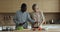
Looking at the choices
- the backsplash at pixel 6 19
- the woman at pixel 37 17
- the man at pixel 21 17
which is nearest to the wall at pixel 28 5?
the backsplash at pixel 6 19

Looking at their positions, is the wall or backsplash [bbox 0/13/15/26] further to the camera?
backsplash [bbox 0/13/15/26]

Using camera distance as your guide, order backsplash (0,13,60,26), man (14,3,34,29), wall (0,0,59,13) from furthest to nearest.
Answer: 1. backsplash (0,13,60,26)
2. wall (0,0,59,13)
3. man (14,3,34,29)

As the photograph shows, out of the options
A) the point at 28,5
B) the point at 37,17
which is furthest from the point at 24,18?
the point at 28,5

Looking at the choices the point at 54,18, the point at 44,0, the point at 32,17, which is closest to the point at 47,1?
the point at 44,0

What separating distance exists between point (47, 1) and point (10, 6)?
1.23 m

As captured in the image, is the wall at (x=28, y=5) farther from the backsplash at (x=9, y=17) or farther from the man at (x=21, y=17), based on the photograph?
the man at (x=21, y=17)

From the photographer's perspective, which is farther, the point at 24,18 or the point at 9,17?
the point at 9,17

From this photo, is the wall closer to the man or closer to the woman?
the woman

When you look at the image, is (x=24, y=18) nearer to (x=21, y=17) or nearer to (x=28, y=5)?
(x=21, y=17)

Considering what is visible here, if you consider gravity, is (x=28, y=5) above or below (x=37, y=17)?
above

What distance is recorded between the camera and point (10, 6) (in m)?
5.50

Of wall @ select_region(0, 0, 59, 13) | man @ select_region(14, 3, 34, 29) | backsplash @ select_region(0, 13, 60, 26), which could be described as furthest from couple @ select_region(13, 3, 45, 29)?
backsplash @ select_region(0, 13, 60, 26)

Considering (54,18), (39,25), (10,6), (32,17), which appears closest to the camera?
(39,25)

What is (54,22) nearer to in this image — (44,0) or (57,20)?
(57,20)
